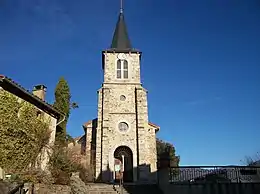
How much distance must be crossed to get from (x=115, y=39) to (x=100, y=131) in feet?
39.7

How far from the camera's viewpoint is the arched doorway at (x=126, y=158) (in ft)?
84.9

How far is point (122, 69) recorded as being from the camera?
2975cm

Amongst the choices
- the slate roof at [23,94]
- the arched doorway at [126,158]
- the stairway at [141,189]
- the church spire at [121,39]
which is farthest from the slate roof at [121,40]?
the stairway at [141,189]

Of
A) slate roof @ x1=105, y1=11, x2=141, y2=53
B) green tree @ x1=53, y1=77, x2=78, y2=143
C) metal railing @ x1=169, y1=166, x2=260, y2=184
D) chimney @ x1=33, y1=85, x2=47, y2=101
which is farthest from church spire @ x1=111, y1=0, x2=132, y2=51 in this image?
metal railing @ x1=169, y1=166, x2=260, y2=184

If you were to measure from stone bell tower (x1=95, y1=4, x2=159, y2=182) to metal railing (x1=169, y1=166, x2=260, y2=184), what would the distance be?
10585 mm

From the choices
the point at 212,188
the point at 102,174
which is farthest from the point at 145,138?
the point at 212,188

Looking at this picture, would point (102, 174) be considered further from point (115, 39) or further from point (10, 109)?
point (115, 39)

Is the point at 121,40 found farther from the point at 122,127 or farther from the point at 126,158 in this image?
the point at 126,158

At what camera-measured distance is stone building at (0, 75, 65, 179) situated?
14188 millimetres

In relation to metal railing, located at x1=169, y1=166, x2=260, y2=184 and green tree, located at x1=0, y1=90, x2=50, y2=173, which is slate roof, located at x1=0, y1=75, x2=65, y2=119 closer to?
green tree, located at x1=0, y1=90, x2=50, y2=173

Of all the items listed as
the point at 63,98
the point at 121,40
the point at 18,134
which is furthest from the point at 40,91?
the point at 121,40

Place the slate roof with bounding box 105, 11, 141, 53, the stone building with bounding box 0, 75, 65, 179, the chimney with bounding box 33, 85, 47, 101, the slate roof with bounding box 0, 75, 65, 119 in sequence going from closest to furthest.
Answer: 1. the slate roof with bounding box 0, 75, 65, 119
2. the stone building with bounding box 0, 75, 65, 179
3. the chimney with bounding box 33, 85, 47, 101
4. the slate roof with bounding box 105, 11, 141, 53

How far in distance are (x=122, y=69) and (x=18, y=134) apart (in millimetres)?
17055

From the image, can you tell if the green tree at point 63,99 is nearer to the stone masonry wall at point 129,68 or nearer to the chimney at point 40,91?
the chimney at point 40,91
